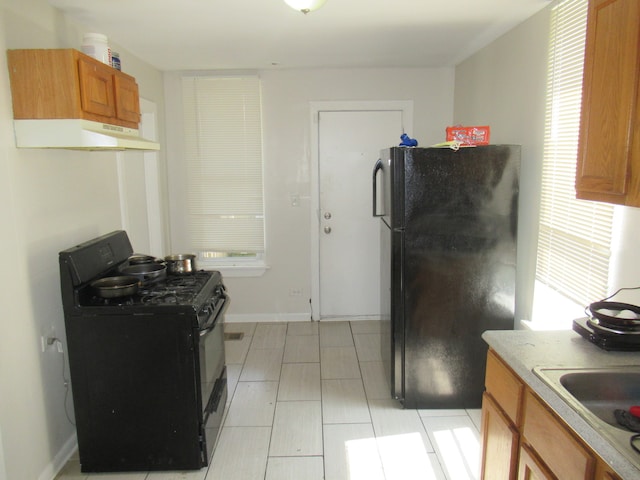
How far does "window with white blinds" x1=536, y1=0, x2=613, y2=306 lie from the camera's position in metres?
2.04

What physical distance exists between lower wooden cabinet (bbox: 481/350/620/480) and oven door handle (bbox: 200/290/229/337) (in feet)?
4.30

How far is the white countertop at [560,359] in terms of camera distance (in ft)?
3.78

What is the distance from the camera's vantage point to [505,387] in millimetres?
1683

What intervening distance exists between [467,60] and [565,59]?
61.7 inches

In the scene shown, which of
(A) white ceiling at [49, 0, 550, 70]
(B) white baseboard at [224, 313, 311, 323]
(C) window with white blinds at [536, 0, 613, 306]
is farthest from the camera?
(B) white baseboard at [224, 313, 311, 323]

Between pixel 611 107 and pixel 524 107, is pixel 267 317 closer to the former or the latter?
pixel 524 107

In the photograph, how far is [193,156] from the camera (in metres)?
4.18

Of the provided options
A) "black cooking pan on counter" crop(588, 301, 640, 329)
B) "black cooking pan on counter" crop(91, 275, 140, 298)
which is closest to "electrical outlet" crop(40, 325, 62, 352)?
"black cooking pan on counter" crop(91, 275, 140, 298)

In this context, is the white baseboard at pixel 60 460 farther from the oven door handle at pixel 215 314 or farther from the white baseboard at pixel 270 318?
the white baseboard at pixel 270 318

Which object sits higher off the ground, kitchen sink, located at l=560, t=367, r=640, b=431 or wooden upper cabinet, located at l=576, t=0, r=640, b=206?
wooden upper cabinet, located at l=576, t=0, r=640, b=206

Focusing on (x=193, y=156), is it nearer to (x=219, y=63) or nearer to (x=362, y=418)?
(x=219, y=63)

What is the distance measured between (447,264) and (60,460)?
2.34 metres

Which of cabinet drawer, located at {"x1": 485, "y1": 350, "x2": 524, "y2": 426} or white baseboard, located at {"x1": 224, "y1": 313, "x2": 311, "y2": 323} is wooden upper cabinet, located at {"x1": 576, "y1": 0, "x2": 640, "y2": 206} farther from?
white baseboard, located at {"x1": 224, "y1": 313, "x2": 311, "y2": 323}

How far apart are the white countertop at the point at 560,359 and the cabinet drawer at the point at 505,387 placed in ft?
0.16
